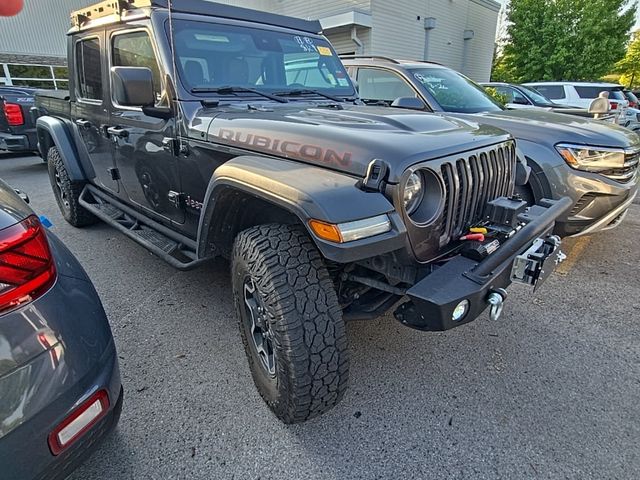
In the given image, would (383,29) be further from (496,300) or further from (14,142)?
(496,300)

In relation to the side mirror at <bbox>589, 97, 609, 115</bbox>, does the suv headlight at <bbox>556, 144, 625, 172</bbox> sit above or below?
below

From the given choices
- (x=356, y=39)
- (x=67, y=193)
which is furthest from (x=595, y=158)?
(x=356, y=39)

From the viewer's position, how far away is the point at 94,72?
351 cm

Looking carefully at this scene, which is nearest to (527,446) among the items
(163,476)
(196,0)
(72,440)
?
(163,476)

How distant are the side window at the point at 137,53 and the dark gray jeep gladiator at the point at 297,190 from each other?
1 centimetres

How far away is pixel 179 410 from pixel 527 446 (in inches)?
67.0

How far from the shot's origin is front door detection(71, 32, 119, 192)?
342 centimetres

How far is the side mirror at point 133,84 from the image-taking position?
93.4 inches

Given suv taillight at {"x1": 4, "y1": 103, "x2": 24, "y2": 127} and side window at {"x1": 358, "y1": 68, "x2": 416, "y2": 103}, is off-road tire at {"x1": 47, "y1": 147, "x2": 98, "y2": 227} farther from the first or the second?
suv taillight at {"x1": 4, "y1": 103, "x2": 24, "y2": 127}

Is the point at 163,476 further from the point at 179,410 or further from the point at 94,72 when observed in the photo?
the point at 94,72

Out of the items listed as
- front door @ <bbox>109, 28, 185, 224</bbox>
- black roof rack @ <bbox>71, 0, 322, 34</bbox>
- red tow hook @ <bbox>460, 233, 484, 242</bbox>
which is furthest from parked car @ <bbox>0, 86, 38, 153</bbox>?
red tow hook @ <bbox>460, 233, 484, 242</bbox>

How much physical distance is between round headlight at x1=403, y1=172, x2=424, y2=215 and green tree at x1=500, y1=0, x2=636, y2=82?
23.1m

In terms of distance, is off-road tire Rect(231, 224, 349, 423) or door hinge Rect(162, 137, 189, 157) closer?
off-road tire Rect(231, 224, 349, 423)

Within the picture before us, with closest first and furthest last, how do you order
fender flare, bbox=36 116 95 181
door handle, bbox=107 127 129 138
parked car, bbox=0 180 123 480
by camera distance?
1. parked car, bbox=0 180 123 480
2. door handle, bbox=107 127 129 138
3. fender flare, bbox=36 116 95 181
